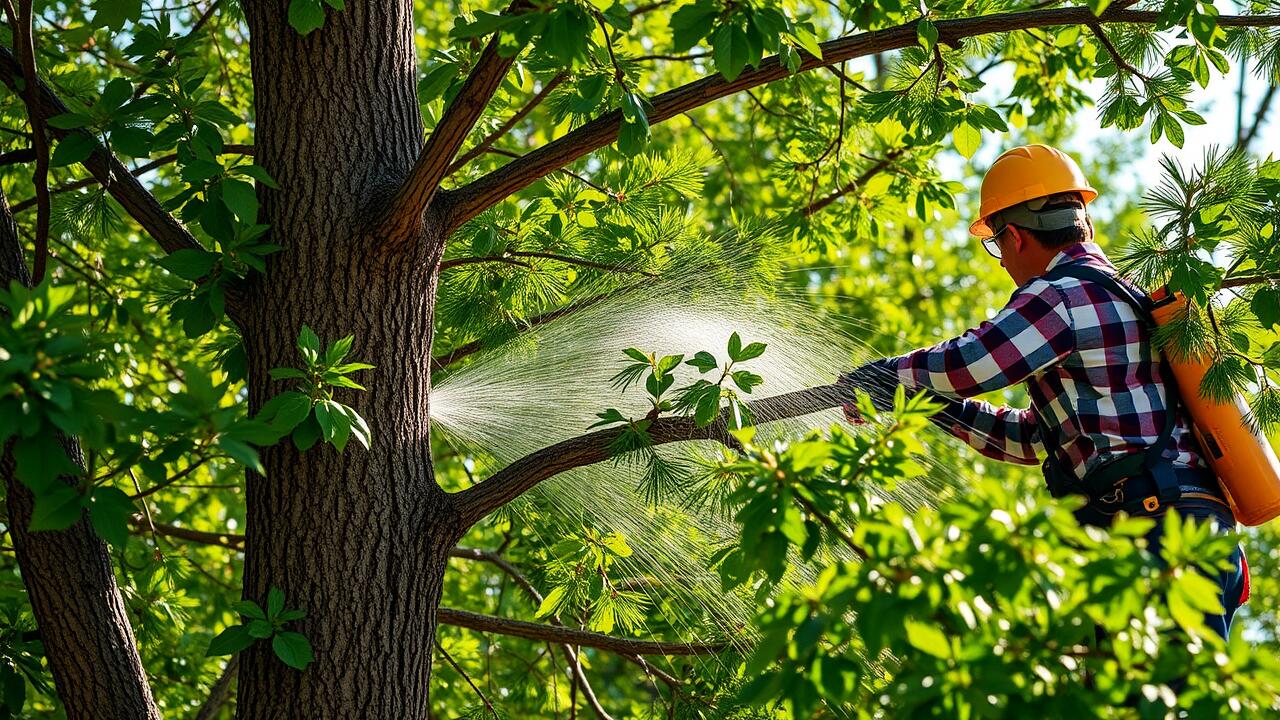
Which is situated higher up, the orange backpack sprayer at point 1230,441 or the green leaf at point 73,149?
the green leaf at point 73,149

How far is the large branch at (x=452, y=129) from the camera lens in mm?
2492

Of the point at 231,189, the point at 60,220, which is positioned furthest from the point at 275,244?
the point at 60,220

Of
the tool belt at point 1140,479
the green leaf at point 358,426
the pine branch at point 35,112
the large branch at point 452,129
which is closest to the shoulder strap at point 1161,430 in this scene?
the tool belt at point 1140,479

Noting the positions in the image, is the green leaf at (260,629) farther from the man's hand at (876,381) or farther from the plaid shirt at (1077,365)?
the plaid shirt at (1077,365)

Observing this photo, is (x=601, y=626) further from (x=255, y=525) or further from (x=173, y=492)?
(x=173, y=492)

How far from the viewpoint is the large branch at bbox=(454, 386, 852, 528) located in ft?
8.55

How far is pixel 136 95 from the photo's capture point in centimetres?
273

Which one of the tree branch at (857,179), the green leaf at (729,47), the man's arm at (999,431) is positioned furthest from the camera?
the tree branch at (857,179)

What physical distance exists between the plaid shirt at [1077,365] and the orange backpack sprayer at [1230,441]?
0.15 feet

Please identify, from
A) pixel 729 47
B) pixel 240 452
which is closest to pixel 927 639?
pixel 240 452

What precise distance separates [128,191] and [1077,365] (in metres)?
2.14

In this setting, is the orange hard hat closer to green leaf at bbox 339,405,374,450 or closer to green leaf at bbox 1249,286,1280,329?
green leaf at bbox 1249,286,1280,329

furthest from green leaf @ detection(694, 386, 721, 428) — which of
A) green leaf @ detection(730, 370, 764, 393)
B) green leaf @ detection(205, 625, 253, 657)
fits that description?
green leaf @ detection(205, 625, 253, 657)

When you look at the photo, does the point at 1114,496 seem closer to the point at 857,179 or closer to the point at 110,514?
the point at 110,514
